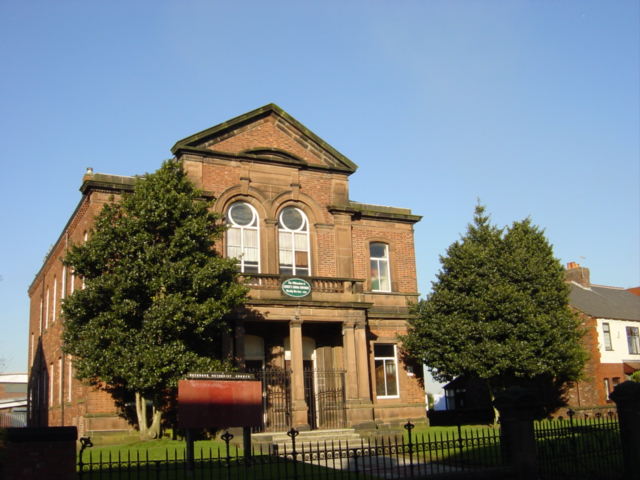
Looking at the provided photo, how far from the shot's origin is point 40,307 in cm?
4056

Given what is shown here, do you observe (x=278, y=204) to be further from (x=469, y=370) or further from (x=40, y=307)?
(x=40, y=307)

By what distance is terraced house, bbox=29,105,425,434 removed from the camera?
2611 cm

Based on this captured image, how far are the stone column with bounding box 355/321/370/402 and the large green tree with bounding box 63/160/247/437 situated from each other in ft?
18.5

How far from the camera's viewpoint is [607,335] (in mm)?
41500

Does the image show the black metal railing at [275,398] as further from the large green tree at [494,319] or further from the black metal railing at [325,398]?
the large green tree at [494,319]

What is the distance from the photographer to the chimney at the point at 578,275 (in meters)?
47.3

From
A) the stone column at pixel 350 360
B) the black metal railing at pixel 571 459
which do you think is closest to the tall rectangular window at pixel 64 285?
the stone column at pixel 350 360

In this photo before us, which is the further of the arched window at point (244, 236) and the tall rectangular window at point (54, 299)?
the tall rectangular window at point (54, 299)

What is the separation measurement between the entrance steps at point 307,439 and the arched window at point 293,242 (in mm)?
6960

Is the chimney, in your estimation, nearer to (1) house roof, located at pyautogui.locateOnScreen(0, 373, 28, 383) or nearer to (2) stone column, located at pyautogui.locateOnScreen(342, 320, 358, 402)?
(2) stone column, located at pyautogui.locateOnScreen(342, 320, 358, 402)

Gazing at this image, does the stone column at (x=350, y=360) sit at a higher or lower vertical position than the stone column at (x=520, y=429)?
higher

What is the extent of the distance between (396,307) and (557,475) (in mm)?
16840

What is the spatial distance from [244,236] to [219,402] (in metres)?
13.0

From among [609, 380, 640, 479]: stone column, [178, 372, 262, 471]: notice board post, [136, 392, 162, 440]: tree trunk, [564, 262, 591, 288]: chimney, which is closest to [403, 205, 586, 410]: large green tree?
[136, 392, 162, 440]: tree trunk
